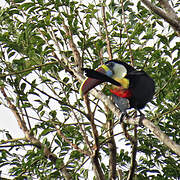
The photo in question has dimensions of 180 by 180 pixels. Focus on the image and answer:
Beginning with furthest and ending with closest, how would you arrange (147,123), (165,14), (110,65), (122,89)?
(122,89) → (110,65) → (147,123) → (165,14)

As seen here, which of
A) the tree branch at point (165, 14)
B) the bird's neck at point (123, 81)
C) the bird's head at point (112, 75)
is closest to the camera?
the tree branch at point (165, 14)

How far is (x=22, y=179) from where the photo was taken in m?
2.12

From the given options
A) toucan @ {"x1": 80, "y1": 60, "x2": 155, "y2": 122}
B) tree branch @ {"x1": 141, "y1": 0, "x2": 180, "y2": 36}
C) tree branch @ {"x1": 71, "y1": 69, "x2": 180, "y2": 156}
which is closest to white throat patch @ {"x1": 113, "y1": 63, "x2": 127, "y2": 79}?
toucan @ {"x1": 80, "y1": 60, "x2": 155, "y2": 122}

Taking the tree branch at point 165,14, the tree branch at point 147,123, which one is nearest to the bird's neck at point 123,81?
the tree branch at point 147,123

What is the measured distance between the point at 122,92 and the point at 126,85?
0.06m

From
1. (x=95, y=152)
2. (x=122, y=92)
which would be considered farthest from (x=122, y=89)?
(x=95, y=152)

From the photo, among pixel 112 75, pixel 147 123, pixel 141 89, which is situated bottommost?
pixel 147 123

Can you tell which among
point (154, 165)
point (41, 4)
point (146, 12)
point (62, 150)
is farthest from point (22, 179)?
point (146, 12)

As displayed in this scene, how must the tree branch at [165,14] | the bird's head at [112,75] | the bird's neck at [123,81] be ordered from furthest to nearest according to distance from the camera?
the bird's neck at [123,81], the bird's head at [112,75], the tree branch at [165,14]

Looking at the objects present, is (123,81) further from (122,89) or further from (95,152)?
(95,152)

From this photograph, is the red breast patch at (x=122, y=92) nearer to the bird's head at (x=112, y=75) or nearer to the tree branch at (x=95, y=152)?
the bird's head at (x=112, y=75)

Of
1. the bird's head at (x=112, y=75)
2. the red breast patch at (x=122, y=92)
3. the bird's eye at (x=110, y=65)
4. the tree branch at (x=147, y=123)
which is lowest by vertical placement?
the tree branch at (x=147, y=123)

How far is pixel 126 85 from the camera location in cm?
207

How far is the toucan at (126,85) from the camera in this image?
6.36 ft
